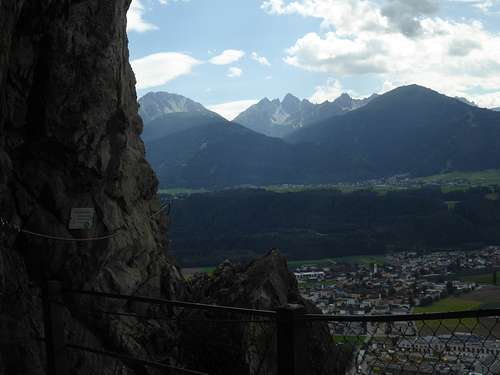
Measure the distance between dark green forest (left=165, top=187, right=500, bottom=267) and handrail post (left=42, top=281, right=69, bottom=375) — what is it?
67.5 metres

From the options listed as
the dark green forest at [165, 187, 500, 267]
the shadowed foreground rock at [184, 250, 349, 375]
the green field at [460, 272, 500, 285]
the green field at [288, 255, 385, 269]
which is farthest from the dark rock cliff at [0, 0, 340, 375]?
the dark green forest at [165, 187, 500, 267]

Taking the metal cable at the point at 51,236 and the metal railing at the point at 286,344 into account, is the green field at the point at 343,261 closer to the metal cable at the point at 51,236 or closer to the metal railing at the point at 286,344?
the metal railing at the point at 286,344

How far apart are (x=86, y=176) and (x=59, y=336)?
4.30m

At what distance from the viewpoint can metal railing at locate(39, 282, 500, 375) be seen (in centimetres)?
487

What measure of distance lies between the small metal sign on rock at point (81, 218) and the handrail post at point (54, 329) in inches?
140

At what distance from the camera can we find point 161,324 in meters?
11.7

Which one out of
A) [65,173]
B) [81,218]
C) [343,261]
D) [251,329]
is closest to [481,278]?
[343,261]

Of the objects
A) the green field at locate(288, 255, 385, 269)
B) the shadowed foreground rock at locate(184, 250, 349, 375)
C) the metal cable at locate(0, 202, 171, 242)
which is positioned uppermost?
the metal cable at locate(0, 202, 171, 242)

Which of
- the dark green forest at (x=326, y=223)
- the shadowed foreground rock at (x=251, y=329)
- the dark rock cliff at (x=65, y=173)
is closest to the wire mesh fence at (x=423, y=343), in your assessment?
the shadowed foreground rock at (x=251, y=329)

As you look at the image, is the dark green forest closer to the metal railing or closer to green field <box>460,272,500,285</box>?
green field <box>460,272,500,285</box>

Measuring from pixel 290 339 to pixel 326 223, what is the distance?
360 feet

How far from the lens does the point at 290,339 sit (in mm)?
4816

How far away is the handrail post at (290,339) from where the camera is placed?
4.80 m

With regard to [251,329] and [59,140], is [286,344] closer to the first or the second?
[251,329]
